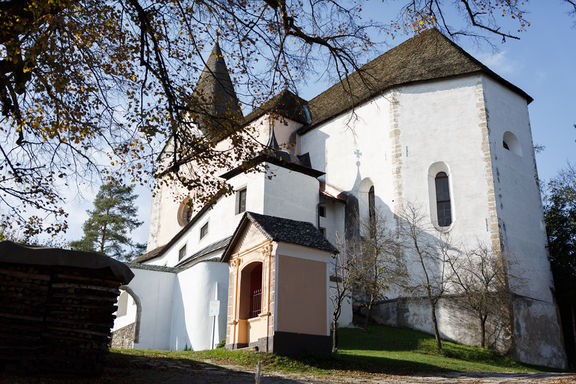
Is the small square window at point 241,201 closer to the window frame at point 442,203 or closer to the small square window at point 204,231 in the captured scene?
the small square window at point 204,231

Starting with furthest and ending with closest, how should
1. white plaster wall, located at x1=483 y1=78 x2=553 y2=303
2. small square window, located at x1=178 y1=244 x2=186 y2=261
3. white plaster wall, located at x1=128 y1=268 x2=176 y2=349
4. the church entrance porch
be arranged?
small square window, located at x1=178 y1=244 x2=186 y2=261
white plaster wall, located at x1=128 y1=268 x2=176 y2=349
white plaster wall, located at x1=483 y1=78 x2=553 y2=303
the church entrance porch

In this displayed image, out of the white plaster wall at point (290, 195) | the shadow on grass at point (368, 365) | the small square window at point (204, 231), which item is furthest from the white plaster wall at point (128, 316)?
the shadow on grass at point (368, 365)

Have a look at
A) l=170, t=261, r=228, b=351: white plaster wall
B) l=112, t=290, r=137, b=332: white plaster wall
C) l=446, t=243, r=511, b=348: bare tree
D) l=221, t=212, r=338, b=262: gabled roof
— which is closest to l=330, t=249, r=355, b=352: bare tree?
l=221, t=212, r=338, b=262: gabled roof

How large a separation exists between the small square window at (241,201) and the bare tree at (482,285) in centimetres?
917

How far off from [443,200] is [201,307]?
11602mm

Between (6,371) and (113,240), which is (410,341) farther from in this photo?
(113,240)

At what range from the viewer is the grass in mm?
13016

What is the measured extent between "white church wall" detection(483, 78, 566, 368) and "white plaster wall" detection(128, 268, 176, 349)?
14.3 meters

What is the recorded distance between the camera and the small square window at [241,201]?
24.9 m

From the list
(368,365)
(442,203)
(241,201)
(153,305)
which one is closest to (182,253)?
(153,305)

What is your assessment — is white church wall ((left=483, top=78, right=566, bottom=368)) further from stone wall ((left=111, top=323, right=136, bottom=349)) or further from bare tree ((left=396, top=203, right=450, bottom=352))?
stone wall ((left=111, top=323, right=136, bottom=349))

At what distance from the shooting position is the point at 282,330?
13.8 m

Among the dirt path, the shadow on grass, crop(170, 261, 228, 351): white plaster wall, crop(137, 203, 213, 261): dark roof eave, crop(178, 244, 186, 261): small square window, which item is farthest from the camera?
crop(178, 244, 186, 261): small square window

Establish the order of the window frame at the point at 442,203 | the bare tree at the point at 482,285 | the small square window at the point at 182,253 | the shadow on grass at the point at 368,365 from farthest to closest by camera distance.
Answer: the small square window at the point at 182,253, the window frame at the point at 442,203, the bare tree at the point at 482,285, the shadow on grass at the point at 368,365
